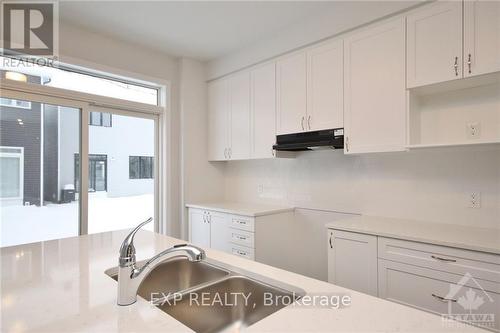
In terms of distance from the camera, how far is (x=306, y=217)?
117 inches

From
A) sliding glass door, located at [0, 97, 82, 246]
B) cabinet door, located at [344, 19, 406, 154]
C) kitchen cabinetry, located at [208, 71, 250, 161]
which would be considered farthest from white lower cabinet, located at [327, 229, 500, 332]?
sliding glass door, located at [0, 97, 82, 246]

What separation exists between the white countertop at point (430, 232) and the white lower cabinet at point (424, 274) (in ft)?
0.13

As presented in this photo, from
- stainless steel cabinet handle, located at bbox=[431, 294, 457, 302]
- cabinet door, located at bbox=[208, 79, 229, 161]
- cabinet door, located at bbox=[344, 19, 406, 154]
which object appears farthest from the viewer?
cabinet door, located at bbox=[208, 79, 229, 161]

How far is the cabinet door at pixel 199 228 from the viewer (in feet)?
10.7

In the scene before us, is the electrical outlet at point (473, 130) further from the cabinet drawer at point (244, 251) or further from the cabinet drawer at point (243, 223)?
the cabinet drawer at point (244, 251)

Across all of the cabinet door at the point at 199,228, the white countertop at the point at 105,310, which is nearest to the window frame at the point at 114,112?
the cabinet door at the point at 199,228

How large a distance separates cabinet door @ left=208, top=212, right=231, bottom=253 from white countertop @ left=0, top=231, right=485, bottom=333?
1709 mm

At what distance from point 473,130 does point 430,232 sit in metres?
0.82

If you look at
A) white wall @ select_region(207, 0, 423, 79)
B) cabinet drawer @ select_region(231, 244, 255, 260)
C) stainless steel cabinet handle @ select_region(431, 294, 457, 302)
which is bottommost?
cabinet drawer @ select_region(231, 244, 255, 260)

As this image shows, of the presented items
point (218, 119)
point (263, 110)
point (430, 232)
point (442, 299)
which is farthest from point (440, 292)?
point (218, 119)

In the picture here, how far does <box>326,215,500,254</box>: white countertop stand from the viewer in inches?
62.6

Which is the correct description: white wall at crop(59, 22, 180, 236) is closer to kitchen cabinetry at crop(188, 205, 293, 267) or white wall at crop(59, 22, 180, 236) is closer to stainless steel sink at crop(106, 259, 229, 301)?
kitchen cabinetry at crop(188, 205, 293, 267)

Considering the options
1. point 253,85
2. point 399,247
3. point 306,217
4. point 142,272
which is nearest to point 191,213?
point 306,217

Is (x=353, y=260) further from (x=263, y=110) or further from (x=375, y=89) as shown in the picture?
(x=263, y=110)
